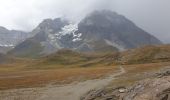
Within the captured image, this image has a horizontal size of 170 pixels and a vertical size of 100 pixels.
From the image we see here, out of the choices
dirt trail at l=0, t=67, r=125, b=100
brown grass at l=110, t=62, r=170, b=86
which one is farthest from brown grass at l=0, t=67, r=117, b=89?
dirt trail at l=0, t=67, r=125, b=100

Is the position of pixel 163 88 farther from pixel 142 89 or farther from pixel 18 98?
pixel 18 98

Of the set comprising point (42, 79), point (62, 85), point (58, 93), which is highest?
point (42, 79)

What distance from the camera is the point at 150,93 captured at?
112 feet

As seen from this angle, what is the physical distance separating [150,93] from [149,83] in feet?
8.91

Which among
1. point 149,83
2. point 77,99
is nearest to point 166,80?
point 149,83

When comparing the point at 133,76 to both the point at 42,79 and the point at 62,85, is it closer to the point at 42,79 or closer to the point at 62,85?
the point at 62,85

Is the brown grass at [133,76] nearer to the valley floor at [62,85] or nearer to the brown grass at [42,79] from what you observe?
the valley floor at [62,85]

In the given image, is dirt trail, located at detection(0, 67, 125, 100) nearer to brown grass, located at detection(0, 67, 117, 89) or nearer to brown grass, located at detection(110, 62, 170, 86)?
brown grass, located at detection(110, 62, 170, 86)

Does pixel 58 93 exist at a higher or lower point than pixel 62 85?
lower

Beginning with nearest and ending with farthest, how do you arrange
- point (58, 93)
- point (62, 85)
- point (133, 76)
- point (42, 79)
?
point (58, 93), point (133, 76), point (62, 85), point (42, 79)

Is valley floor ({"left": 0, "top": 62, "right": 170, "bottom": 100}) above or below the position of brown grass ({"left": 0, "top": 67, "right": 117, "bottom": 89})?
below

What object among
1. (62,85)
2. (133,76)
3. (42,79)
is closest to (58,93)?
(62,85)

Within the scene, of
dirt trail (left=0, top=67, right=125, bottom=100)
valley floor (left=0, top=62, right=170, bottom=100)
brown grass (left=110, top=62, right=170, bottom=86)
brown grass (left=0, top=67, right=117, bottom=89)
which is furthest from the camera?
brown grass (left=0, top=67, right=117, bottom=89)

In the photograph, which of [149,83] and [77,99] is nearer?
[149,83]
